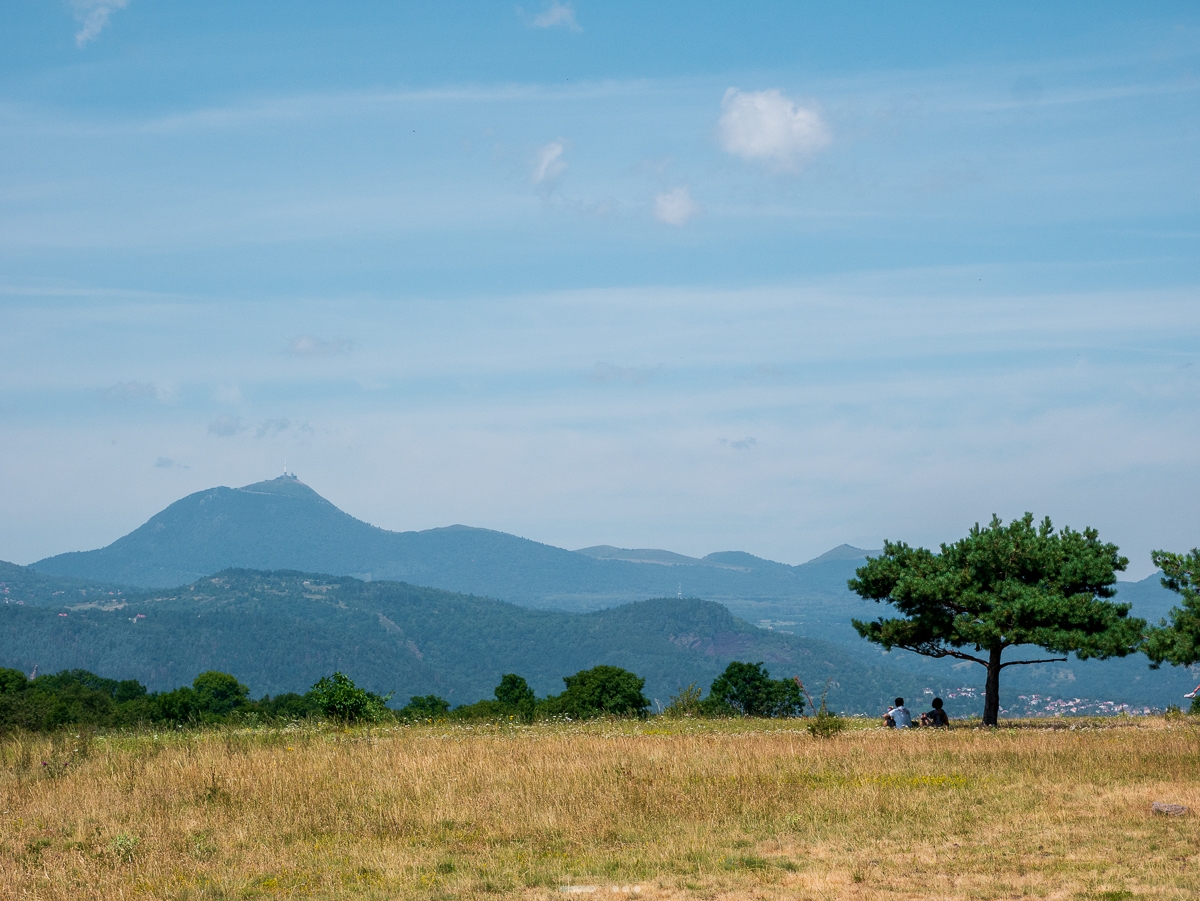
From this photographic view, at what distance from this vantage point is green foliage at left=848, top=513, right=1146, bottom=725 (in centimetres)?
2828

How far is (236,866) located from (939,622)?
2226 cm

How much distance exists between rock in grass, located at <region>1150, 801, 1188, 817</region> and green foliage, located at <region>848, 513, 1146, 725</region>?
14.2 meters

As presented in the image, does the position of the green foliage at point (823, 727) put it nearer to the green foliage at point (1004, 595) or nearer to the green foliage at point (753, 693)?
the green foliage at point (1004, 595)

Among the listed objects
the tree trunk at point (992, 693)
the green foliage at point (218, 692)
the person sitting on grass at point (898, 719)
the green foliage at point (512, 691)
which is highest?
the tree trunk at point (992, 693)

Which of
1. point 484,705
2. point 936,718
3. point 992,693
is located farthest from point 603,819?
point 484,705

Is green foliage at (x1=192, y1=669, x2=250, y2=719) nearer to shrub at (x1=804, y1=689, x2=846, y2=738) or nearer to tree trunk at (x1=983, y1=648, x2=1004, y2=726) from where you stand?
tree trunk at (x1=983, y1=648, x2=1004, y2=726)

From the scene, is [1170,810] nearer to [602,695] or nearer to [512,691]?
[602,695]

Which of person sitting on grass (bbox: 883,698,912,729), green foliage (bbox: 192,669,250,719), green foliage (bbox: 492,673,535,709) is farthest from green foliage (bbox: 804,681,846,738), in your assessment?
green foliage (bbox: 192,669,250,719)

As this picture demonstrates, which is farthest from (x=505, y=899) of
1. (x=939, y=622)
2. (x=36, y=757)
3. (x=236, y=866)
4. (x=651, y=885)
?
(x=939, y=622)

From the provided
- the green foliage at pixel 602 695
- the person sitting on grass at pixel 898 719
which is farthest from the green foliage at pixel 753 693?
the person sitting on grass at pixel 898 719

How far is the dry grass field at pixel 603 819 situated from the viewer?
11.3 m

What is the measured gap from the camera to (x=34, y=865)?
12.6m

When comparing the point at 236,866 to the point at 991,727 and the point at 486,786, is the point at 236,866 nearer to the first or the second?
the point at 486,786

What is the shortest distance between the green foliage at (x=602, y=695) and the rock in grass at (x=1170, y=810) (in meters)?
26.7
